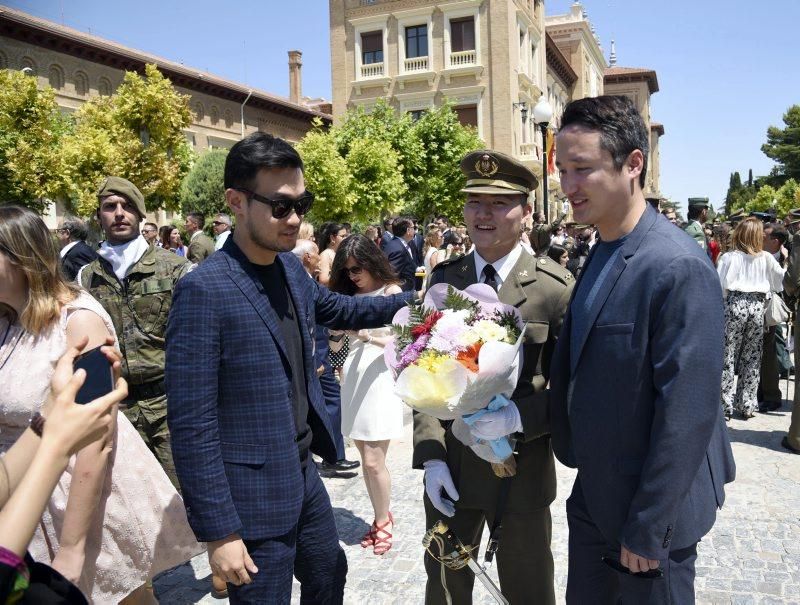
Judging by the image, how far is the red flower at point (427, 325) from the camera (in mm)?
2666

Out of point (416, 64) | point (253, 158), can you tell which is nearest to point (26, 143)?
point (253, 158)

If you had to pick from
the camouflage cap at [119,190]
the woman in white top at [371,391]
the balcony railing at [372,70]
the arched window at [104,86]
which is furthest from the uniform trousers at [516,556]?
the balcony railing at [372,70]

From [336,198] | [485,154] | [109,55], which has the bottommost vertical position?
[485,154]

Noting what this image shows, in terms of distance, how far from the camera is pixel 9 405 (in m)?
2.72

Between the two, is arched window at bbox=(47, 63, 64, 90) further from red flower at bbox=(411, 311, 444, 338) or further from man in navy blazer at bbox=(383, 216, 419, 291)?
red flower at bbox=(411, 311, 444, 338)

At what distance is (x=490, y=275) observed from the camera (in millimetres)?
3143

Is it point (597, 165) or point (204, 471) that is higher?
point (597, 165)

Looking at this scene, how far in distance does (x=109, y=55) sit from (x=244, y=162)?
35672 millimetres

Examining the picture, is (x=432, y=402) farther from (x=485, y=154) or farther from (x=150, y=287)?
(x=150, y=287)

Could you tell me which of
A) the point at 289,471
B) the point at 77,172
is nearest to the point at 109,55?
the point at 77,172

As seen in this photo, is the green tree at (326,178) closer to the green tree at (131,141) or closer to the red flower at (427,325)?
the green tree at (131,141)

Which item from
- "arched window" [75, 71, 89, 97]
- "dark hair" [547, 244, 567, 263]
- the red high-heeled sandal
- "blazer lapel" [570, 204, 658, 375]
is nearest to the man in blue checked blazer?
"blazer lapel" [570, 204, 658, 375]

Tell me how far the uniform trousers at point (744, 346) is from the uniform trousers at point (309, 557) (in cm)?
650

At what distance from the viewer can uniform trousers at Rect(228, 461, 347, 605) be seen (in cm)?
254
